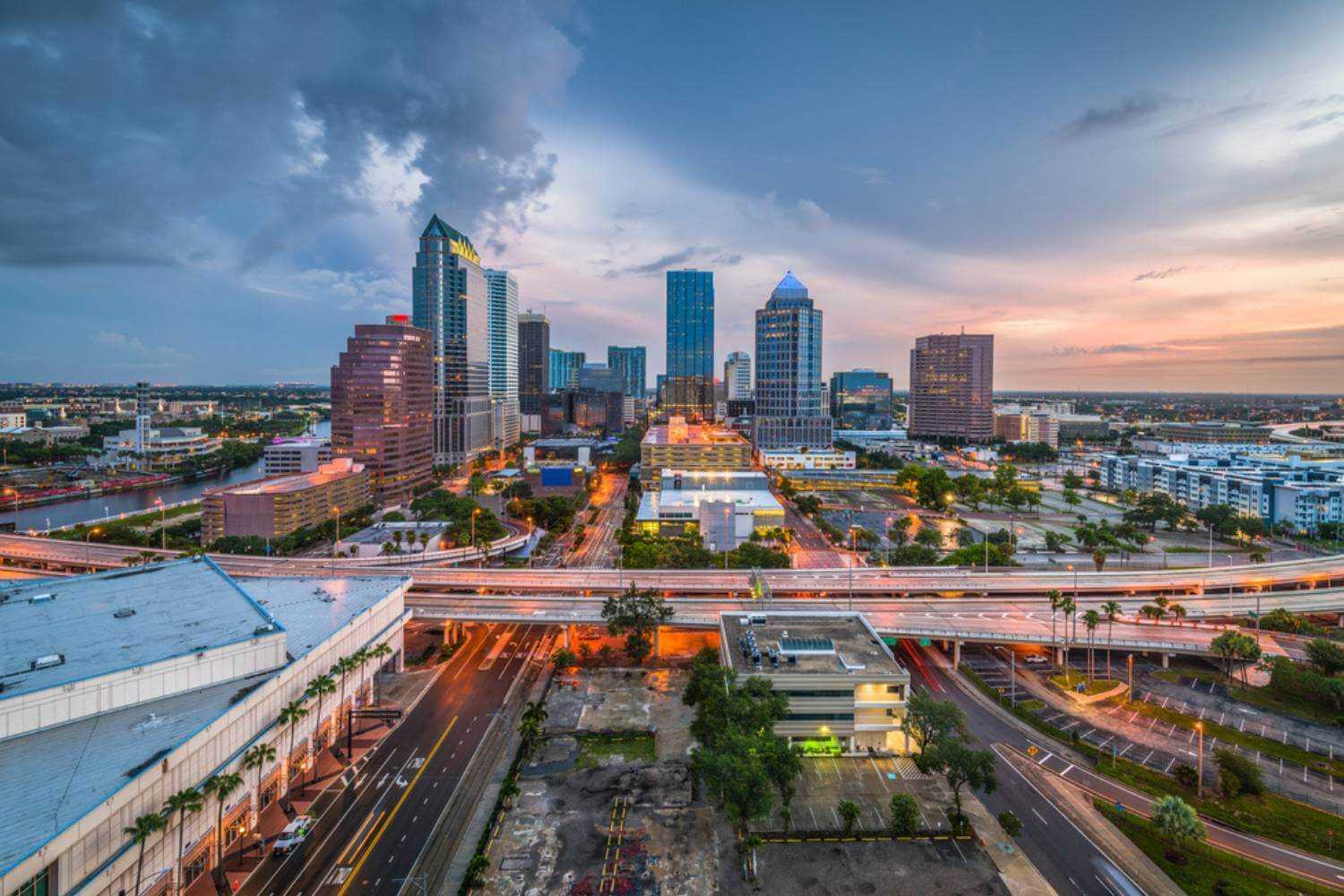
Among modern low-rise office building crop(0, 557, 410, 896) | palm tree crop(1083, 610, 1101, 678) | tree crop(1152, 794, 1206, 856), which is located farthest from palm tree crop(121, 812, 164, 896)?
palm tree crop(1083, 610, 1101, 678)

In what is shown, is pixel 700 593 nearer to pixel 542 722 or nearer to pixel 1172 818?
pixel 542 722

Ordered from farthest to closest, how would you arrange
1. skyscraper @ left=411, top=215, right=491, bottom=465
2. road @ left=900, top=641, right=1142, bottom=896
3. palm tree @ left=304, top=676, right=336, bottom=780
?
skyscraper @ left=411, top=215, right=491, bottom=465 → palm tree @ left=304, top=676, right=336, bottom=780 → road @ left=900, top=641, right=1142, bottom=896

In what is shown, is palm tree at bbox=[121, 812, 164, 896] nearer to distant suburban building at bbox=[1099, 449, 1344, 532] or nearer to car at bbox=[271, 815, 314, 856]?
car at bbox=[271, 815, 314, 856]

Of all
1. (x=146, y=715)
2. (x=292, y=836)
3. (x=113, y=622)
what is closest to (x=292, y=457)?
(x=113, y=622)

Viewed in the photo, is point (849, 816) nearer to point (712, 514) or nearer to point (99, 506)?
point (712, 514)

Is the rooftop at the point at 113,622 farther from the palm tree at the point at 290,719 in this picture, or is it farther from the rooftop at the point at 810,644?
the rooftop at the point at 810,644

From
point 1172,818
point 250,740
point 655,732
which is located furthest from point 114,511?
point 1172,818
